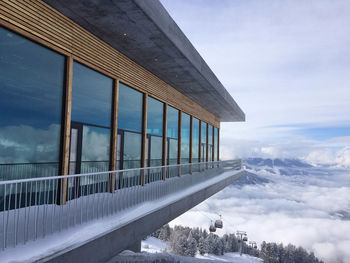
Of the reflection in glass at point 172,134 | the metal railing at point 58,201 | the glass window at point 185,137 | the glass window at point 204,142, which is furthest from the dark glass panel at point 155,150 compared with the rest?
the glass window at point 204,142

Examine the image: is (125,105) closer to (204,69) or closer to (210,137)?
(204,69)

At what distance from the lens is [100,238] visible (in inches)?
214

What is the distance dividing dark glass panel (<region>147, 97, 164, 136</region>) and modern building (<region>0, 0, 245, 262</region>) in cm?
10

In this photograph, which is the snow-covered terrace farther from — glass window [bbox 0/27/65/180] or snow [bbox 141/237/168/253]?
snow [bbox 141/237/168/253]

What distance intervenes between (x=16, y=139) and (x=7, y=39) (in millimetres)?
2402

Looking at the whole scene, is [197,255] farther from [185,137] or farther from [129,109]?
[129,109]

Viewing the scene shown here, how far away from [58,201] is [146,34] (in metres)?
5.66

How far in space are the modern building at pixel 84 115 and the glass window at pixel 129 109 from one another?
43 millimetres

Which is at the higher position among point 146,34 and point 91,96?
point 146,34

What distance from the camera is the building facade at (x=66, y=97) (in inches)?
241

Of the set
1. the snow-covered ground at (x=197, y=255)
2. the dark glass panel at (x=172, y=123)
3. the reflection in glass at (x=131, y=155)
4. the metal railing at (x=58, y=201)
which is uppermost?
the dark glass panel at (x=172, y=123)

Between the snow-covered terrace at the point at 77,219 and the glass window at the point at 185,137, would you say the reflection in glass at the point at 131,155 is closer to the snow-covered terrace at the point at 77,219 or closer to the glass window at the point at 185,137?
the snow-covered terrace at the point at 77,219

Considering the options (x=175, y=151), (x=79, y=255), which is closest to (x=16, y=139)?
(x=79, y=255)

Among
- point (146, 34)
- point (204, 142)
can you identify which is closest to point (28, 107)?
point (146, 34)
